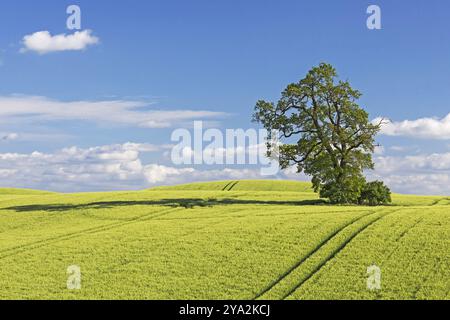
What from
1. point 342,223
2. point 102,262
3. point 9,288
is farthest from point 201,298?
point 342,223

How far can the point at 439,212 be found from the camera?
140 feet

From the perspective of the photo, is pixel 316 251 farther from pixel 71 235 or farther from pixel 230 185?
pixel 230 185

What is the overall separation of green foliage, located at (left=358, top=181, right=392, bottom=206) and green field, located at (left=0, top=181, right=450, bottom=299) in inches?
758

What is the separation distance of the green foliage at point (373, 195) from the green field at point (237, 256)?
19.2m

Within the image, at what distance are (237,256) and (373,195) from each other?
37.4 meters

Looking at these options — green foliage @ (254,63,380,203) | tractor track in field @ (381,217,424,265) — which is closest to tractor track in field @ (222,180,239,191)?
green foliage @ (254,63,380,203)

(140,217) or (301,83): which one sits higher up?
(301,83)

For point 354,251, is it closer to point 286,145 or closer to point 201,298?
point 201,298

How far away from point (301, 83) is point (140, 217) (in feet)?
86.5

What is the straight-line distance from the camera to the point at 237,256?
104 ft

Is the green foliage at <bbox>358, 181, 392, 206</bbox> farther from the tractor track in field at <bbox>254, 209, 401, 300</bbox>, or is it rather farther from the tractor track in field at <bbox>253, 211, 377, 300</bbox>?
the tractor track in field at <bbox>253, 211, 377, 300</bbox>

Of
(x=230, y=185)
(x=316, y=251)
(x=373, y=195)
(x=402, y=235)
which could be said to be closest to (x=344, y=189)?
(x=373, y=195)

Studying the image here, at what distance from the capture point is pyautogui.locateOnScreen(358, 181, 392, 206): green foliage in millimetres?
64688
